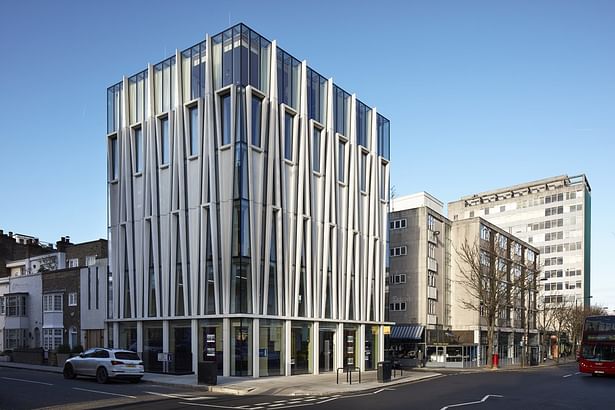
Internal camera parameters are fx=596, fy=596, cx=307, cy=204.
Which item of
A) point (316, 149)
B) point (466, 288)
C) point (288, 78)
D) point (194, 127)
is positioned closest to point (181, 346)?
point (194, 127)

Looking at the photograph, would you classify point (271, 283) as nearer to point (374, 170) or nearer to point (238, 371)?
point (238, 371)

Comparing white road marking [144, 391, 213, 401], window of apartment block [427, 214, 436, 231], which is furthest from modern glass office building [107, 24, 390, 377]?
window of apartment block [427, 214, 436, 231]

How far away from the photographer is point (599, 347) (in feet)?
125

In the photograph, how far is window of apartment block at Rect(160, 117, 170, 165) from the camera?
1451 inches

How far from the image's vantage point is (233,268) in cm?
3189

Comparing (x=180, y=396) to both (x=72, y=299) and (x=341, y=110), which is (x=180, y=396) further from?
(x=72, y=299)

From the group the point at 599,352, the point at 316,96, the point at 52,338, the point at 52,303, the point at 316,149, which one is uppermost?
the point at 316,96

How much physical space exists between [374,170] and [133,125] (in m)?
17.4

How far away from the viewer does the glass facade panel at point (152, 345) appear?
3522 cm

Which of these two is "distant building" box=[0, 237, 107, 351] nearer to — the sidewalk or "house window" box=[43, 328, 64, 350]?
"house window" box=[43, 328, 64, 350]

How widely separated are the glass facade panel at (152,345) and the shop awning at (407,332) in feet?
91.5

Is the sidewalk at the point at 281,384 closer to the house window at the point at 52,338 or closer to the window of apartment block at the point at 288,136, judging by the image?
the window of apartment block at the point at 288,136

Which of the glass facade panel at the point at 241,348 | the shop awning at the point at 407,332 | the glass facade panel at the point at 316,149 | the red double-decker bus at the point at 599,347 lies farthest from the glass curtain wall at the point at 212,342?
the shop awning at the point at 407,332

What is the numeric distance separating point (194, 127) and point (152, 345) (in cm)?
1330
